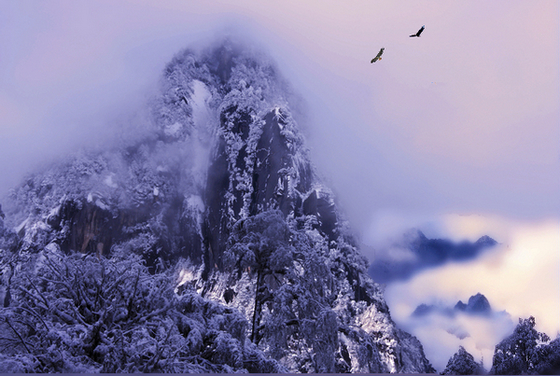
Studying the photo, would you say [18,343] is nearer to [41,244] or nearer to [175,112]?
[41,244]

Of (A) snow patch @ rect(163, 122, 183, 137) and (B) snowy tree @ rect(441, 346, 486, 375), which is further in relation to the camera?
(A) snow patch @ rect(163, 122, 183, 137)

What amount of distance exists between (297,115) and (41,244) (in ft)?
133

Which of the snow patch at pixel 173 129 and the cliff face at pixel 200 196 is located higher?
the snow patch at pixel 173 129

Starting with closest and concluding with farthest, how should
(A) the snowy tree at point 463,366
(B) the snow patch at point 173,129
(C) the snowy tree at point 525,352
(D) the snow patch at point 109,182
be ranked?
1. (C) the snowy tree at point 525,352
2. (A) the snowy tree at point 463,366
3. (D) the snow patch at point 109,182
4. (B) the snow patch at point 173,129

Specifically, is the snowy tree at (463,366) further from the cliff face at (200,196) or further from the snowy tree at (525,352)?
the cliff face at (200,196)

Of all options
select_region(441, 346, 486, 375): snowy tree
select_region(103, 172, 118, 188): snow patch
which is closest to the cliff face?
select_region(103, 172, 118, 188): snow patch

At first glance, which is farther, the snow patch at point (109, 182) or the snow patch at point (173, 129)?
the snow patch at point (173, 129)

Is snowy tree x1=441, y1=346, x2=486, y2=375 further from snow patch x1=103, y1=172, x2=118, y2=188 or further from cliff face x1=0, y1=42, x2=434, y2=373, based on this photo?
snow patch x1=103, y1=172, x2=118, y2=188

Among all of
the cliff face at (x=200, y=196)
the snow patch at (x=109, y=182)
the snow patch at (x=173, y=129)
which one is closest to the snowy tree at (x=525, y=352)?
the cliff face at (x=200, y=196)

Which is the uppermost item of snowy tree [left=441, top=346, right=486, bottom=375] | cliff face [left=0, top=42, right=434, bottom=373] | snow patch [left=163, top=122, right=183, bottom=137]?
snow patch [left=163, top=122, right=183, bottom=137]

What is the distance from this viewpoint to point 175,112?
59.0 m

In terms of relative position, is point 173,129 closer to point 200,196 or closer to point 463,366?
point 200,196

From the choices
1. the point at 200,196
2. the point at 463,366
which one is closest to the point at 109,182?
the point at 200,196

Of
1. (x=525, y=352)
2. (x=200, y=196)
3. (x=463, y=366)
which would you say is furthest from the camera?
(x=200, y=196)
